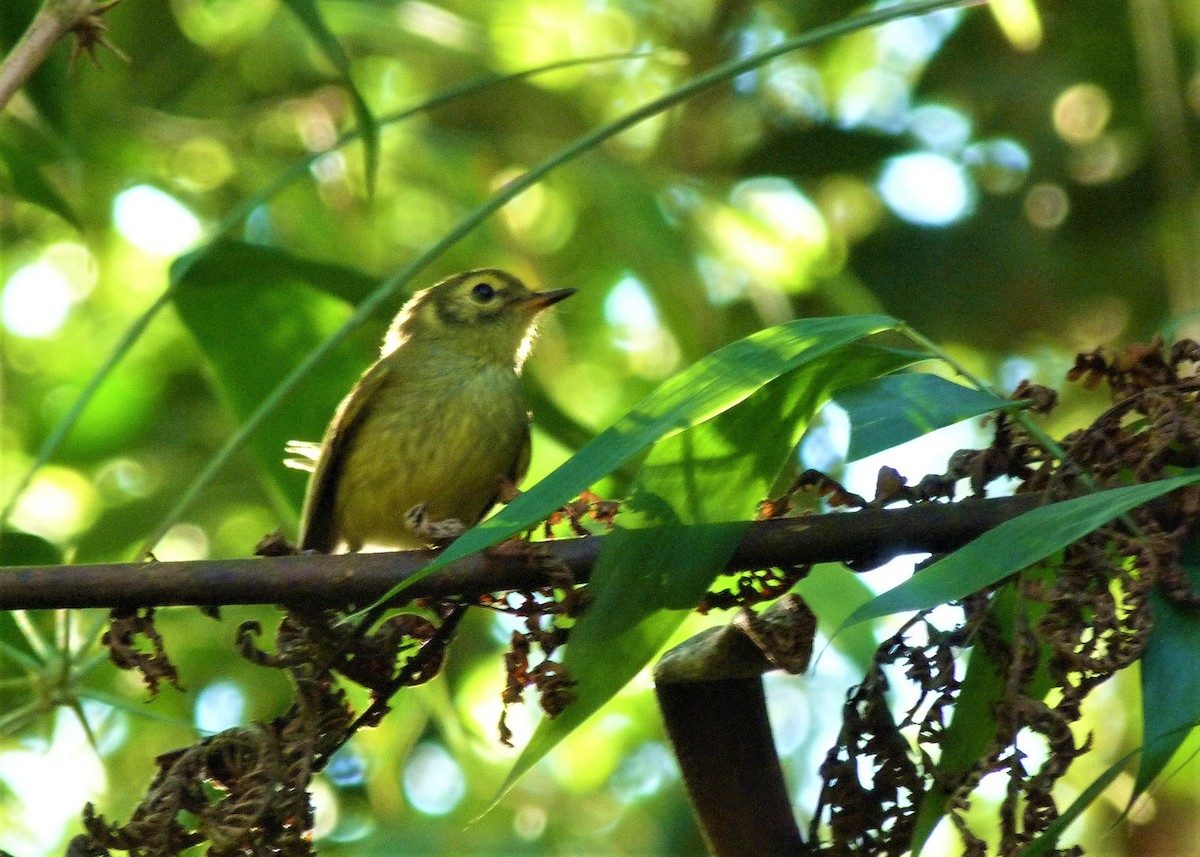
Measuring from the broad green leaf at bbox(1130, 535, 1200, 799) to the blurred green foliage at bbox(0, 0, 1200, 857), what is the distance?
3105 millimetres

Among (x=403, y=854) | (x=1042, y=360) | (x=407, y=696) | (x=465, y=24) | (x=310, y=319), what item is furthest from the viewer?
(x=1042, y=360)

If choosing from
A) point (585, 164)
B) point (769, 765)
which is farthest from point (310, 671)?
point (585, 164)

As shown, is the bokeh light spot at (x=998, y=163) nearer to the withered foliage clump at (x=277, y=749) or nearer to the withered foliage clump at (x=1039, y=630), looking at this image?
the withered foliage clump at (x=1039, y=630)

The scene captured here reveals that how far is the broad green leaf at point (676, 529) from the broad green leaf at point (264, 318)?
1.56m

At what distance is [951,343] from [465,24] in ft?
7.66

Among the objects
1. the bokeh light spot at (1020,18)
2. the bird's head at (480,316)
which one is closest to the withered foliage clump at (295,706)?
the bokeh light spot at (1020,18)

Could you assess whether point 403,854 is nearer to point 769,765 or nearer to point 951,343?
point 769,765

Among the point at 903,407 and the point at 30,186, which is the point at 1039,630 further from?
the point at 30,186

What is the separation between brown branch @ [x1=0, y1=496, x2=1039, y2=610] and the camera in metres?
1.94

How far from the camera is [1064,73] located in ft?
21.1

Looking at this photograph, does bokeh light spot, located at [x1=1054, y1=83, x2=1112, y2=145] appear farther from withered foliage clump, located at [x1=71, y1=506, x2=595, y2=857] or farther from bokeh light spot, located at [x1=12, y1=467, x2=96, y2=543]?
withered foliage clump, located at [x1=71, y1=506, x2=595, y2=857]

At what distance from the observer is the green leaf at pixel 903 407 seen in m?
1.78

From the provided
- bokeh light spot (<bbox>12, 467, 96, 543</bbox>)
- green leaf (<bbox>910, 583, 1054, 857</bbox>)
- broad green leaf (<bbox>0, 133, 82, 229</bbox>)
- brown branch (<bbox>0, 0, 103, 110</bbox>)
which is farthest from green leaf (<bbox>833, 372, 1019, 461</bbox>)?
bokeh light spot (<bbox>12, 467, 96, 543</bbox>)

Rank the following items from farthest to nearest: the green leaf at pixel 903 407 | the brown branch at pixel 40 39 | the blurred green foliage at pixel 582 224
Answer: the blurred green foliage at pixel 582 224
the brown branch at pixel 40 39
the green leaf at pixel 903 407
